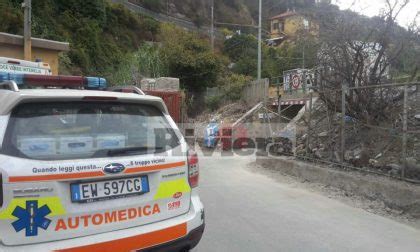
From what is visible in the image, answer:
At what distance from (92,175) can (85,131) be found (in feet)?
1.26

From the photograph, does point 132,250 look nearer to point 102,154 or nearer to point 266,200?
point 102,154

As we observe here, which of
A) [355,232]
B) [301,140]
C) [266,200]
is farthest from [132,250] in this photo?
[301,140]

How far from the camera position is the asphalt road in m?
5.36

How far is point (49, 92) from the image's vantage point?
3551 mm

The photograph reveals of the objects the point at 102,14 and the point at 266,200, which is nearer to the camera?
→ the point at 266,200

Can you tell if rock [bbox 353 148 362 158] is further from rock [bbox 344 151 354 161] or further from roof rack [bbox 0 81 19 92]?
roof rack [bbox 0 81 19 92]

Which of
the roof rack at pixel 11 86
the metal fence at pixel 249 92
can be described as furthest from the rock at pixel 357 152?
the metal fence at pixel 249 92

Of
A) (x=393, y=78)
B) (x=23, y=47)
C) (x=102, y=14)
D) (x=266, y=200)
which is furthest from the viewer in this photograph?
(x=102, y=14)

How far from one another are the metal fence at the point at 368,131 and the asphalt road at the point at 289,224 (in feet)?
4.11

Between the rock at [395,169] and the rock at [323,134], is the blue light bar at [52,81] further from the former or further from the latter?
the rock at [323,134]

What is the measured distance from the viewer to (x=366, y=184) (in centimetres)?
797

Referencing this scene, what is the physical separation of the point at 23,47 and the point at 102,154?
1560cm

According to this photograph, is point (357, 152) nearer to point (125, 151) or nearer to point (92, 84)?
point (92, 84)

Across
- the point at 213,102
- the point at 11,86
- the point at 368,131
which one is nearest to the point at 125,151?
the point at 11,86
